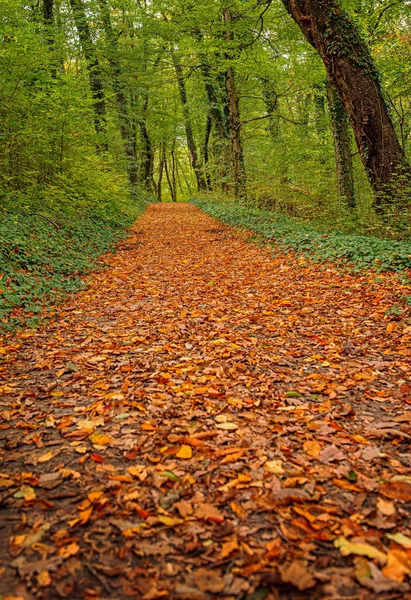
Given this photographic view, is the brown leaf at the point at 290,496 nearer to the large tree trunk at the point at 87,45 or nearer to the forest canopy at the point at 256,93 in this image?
the forest canopy at the point at 256,93

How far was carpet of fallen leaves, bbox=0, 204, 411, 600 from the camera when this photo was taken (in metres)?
1.65

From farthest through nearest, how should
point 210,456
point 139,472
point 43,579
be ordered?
point 210,456
point 139,472
point 43,579

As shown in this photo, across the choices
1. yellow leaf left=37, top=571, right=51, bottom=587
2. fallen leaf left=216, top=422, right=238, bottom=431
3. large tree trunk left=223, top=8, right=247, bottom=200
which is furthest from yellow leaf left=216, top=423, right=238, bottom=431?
large tree trunk left=223, top=8, right=247, bottom=200

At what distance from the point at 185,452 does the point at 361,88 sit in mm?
8075

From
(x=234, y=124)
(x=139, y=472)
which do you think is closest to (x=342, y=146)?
(x=234, y=124)

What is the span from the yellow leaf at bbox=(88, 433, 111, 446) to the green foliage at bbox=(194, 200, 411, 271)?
16.7 feet

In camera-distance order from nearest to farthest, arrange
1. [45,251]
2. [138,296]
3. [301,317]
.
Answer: [301,317] → [138,296] → [45,251]

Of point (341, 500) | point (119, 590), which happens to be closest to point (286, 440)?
point (341, 500)

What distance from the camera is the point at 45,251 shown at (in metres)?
7.46

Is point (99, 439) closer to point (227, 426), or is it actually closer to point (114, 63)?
point (227, 426)

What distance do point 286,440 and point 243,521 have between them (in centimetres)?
75

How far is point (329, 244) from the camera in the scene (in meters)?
7.57

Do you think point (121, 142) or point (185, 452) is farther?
point (121, 142)

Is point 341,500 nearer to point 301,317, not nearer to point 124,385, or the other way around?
point 124,385
